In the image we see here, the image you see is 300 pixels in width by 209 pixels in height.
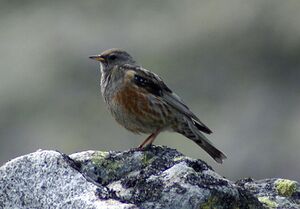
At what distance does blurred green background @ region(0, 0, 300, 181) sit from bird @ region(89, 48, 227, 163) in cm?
1330

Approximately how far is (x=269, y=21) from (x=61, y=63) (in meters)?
7.19

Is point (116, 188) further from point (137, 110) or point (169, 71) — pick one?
point (169, 71)

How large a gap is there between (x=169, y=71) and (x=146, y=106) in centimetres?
2279

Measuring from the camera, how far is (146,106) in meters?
11.8

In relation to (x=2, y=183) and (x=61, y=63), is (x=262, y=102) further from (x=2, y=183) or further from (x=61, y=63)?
(x=2, y=183)

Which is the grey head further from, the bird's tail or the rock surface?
the rock surface

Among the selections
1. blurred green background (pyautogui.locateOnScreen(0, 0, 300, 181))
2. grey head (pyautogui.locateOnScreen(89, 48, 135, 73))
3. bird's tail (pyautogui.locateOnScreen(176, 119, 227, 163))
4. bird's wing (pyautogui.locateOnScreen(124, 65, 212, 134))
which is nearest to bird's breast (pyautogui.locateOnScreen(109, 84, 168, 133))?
bird's wing (pyautogui.locateOnScreen(124, 65, 212, 134))

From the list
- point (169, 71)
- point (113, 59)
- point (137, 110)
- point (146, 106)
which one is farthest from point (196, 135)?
point (169, 71)

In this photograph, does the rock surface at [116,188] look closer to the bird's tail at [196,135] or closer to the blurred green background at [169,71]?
the bird's tail at [196,135]

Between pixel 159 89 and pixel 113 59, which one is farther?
pixel 113 59

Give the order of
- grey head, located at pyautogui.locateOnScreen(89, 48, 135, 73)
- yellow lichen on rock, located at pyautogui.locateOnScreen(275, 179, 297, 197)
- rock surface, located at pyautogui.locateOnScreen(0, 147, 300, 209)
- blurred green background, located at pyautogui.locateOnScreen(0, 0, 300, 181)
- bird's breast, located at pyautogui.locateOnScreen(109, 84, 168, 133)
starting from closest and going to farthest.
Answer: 1. rock surface, located at pyautogui.locateOnScreen(0, 147, 300, 209)
2. yellow lichen on rock, located at pyautogui.locateOnScreen(275, 179, 297, 197)
3. bird's breast, located at pyautogui.locateOnScreen(109, 84, 168, 133)
4. grey head, located at pyautogui.locateOnScreen(89, 48, 135, 73)
5. blurred green background, located at pyautogui.locateOnScreen(0, 0, 300, 181)

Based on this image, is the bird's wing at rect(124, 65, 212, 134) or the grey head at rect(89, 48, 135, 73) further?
the grey head at rect(89, 48, 135, 73)

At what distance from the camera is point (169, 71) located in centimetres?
3453

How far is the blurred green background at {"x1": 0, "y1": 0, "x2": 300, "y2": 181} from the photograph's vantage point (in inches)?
1139
